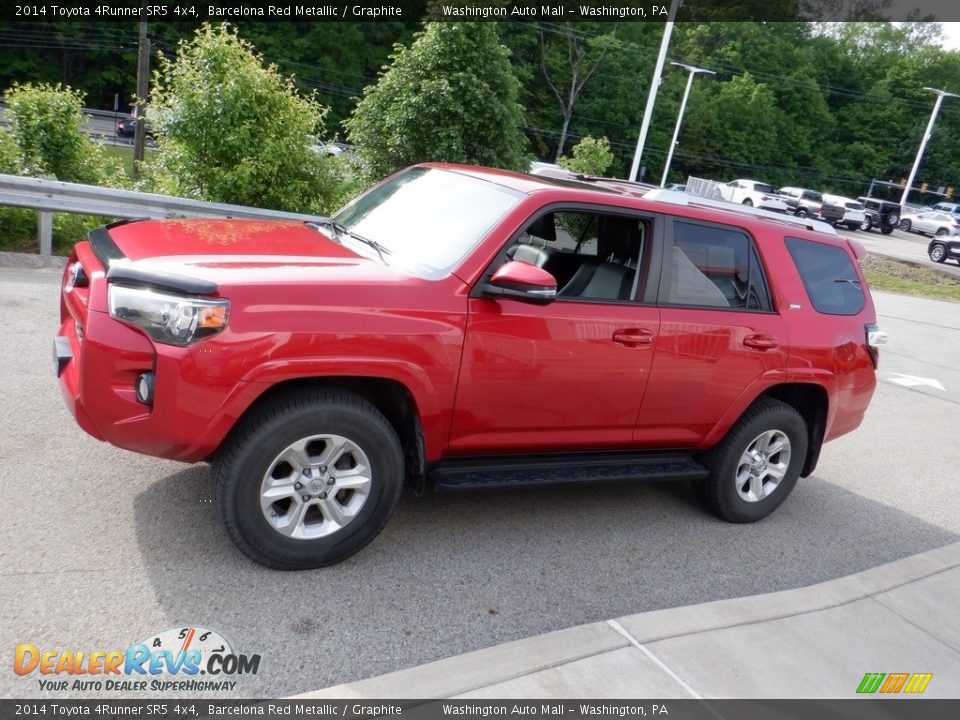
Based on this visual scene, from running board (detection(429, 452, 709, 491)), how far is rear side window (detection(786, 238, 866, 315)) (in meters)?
1.38

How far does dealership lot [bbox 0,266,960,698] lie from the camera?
325 centimetres

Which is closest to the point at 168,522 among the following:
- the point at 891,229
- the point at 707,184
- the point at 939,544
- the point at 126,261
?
the point at 126,261

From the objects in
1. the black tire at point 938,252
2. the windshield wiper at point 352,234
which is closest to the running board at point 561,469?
the windshield wiper at point 352,234

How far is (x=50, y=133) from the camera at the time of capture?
34.4ft

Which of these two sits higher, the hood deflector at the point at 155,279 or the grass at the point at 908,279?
the hood deflector at the point at 155,279

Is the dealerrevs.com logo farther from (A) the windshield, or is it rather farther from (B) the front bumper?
(A) the windshield

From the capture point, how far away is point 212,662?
120 inches

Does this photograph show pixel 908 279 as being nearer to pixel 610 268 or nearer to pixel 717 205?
pixel 717 205

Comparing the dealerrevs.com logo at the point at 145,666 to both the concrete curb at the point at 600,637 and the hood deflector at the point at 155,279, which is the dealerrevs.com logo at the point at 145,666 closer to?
the concrete curb at the point at 600,637

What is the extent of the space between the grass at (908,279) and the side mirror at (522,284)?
2149 centimetres

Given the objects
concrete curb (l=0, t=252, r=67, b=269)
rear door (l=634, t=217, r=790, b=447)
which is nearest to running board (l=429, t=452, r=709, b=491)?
rear door (l=634, t=217, r=790, b=447)

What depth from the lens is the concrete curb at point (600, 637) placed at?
9.86 ft

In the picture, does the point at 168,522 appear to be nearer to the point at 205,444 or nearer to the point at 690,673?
the point at 205,444

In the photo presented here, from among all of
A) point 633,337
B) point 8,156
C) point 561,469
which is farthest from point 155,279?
point 8,156
